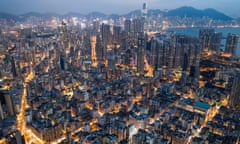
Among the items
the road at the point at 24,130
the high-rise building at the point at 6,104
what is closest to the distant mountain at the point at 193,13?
the road at the point at 24,130

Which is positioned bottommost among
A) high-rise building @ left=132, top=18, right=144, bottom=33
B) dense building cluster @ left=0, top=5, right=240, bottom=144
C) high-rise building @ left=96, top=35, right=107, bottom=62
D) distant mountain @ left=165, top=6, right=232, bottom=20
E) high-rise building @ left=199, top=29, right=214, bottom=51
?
dense building cluster @ left=0, top=5, right=240, bottom=144

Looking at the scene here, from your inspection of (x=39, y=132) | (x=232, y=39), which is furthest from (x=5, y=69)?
(x=232, y=39)

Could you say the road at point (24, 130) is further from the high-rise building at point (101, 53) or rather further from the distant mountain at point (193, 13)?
the distant mountain at point (193, 13)

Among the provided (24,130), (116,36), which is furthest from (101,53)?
(24,130)

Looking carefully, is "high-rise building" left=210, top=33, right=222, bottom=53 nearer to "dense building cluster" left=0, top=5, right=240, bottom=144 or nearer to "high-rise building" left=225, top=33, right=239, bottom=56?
"high-rise building" left=225, top=33, right=239, bottom=56

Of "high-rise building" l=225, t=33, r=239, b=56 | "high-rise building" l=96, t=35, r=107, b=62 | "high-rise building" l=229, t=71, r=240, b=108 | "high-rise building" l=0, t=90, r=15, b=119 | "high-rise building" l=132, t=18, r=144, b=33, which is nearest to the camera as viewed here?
"high-rise building" l=0, t=90, r=15, b=119

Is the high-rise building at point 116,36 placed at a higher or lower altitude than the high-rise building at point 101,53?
higher

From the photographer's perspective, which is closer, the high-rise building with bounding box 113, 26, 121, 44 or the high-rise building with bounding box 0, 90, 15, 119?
the high-rise building with bounding box 0, 90, 15, 119

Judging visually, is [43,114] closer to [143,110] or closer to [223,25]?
[143,110]

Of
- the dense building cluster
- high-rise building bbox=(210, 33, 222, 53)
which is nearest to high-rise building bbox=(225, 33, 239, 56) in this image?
high-rise building bbox=(210, 33, 222, 53)
